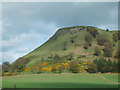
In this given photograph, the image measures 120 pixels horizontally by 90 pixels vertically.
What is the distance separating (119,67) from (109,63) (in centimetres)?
503

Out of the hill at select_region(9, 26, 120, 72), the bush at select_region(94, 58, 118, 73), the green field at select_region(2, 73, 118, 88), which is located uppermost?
the hill at select_region(9, 26, 120, 72)

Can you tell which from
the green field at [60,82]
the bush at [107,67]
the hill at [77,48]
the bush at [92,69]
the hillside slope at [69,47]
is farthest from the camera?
the hillside slope at [69,47]

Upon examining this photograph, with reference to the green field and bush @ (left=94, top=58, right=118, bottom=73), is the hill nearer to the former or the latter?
bush @ (left=94, top=58, right=118, bottom=73)

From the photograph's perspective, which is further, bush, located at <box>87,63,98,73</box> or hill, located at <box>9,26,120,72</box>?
hill, located at <box>9,26,120,72</box>

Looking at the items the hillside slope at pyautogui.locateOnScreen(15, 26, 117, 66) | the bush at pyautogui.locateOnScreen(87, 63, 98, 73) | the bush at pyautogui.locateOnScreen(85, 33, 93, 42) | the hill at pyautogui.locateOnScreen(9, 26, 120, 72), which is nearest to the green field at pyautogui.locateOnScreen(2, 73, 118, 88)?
the bush at pyautogui.locateOnScreen(87, 63, 98, 73)

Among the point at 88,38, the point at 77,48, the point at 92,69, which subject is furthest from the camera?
the point at 88,38

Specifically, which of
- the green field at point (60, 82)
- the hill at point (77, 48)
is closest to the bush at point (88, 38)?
the hill at point (77, 48)

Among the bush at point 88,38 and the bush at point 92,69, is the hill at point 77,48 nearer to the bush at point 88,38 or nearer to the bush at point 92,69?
the bush at point 88,38

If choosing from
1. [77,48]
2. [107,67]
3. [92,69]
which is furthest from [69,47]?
[107,67]

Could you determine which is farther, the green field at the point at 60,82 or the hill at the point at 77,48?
the hill at the point at 77,48

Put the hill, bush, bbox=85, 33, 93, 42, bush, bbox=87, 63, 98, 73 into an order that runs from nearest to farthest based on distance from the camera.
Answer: bush, bbox=87, 63, 98, 73 < the hill < bush, bbox=85, 33, 93, 42

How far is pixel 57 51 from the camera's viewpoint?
452 ft

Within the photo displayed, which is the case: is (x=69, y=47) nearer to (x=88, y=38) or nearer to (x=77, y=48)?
(x=77, y=48)

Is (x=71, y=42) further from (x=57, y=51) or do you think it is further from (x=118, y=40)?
(x=118, y=40)
